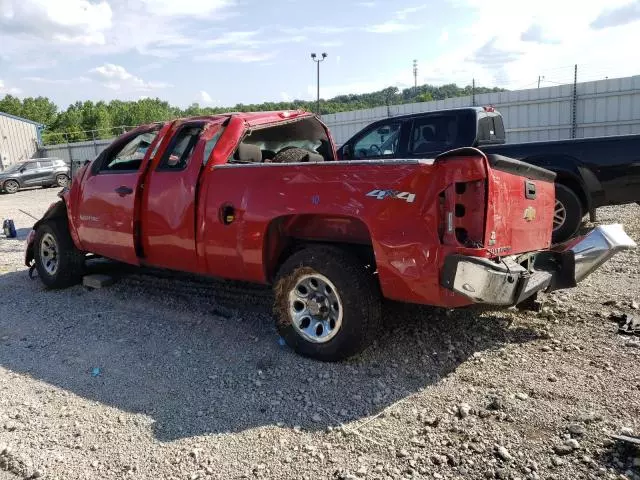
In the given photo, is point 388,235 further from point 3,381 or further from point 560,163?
point 560,163

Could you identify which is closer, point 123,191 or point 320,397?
point 320,397

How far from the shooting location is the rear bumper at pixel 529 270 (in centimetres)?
345

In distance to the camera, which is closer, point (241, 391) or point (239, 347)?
point (241, 391)

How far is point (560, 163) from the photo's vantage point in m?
7.96

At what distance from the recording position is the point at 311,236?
450 cm

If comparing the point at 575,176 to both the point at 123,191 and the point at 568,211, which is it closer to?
the point at 568,211

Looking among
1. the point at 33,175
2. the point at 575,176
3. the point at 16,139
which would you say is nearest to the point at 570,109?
the point at 575,176

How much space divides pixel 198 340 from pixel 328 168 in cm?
199

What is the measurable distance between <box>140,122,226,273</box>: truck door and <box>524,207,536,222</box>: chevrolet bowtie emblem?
9.02 feet

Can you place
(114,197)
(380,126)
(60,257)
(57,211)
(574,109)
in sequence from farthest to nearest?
(574,109)
(380,126)
(57,211)
(60,257)
(114,197)

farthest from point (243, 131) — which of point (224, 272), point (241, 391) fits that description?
point (241, 391)

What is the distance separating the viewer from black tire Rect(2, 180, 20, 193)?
84.4 feet

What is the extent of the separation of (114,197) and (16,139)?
39.1 m

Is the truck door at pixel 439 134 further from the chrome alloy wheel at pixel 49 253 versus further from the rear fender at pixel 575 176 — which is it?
the chrome alloy wheel at pixel 49 253
